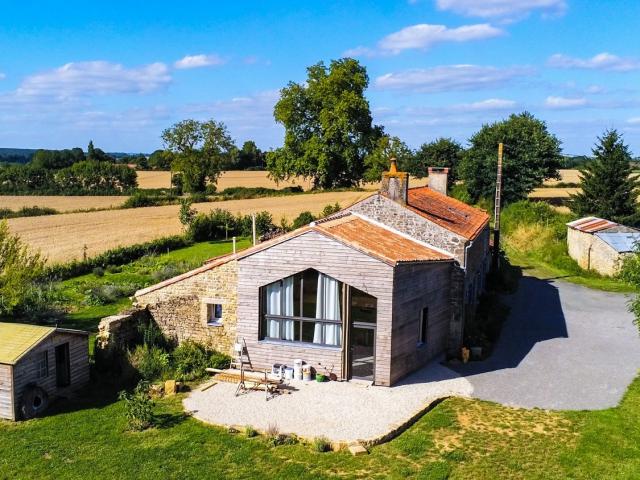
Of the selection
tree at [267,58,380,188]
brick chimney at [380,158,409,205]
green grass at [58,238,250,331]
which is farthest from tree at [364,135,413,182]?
brick chimney at [380,158,409,205]

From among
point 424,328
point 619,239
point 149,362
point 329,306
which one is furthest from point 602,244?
point 149,362

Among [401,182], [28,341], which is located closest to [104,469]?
[28,341]

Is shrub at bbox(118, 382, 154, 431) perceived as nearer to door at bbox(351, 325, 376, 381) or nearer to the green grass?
door at bbox(351, 325, 376, 381)

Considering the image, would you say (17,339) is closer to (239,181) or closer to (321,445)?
(321,445)

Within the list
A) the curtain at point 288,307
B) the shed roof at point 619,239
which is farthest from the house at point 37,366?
the shed roof at point 619,239

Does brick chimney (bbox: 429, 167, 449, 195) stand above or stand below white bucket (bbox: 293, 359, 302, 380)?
above

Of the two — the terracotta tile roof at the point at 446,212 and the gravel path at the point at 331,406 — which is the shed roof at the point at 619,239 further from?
the gravel path at the point at 331,406

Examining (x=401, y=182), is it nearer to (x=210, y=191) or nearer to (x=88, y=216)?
(x=88, y=216)
